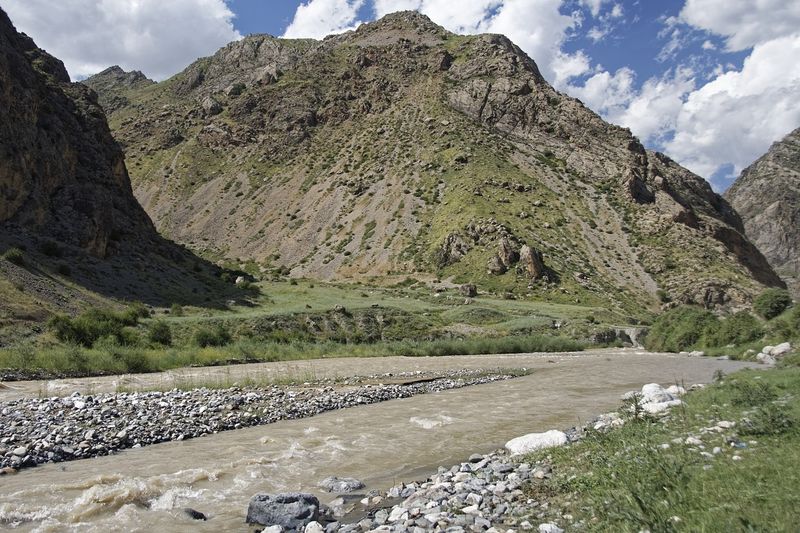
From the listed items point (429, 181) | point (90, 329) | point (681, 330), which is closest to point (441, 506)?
point (90, 329)

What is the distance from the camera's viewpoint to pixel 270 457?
39.7ft

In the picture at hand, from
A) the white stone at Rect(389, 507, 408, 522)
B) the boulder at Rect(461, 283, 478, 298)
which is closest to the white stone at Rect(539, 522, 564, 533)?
the white stone at Rect(389, 507, 408, 522)

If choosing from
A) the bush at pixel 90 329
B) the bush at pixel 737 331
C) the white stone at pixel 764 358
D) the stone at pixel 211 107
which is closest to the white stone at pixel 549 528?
the white stone at pixel 764 358

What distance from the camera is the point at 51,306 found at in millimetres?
36000

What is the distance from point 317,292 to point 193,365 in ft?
116

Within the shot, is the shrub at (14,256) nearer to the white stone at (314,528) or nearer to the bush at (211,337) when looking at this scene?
the bush at (211,337)

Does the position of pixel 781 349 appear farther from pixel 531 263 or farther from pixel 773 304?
pixel 531 263

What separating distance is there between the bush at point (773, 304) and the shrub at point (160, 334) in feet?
130

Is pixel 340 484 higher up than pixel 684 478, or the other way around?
pixel 684 478

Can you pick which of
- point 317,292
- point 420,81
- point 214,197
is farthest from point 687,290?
point 214,197

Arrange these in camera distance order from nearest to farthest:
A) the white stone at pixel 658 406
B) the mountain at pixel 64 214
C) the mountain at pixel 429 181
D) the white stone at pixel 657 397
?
the white stone at pixel 658 406
the white stone at pixel 657 397
the mountain at pixel 64 214
the mountain at pixel 429 181

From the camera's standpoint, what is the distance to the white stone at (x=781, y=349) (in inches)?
1006

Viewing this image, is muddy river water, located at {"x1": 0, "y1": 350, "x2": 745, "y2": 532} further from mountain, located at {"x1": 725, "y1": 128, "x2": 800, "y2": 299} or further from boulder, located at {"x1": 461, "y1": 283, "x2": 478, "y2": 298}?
mountain, located at {"x1": 725, "y1": 128, "x2": 800, "y2": 299}

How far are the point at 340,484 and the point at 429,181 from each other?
291 ft
